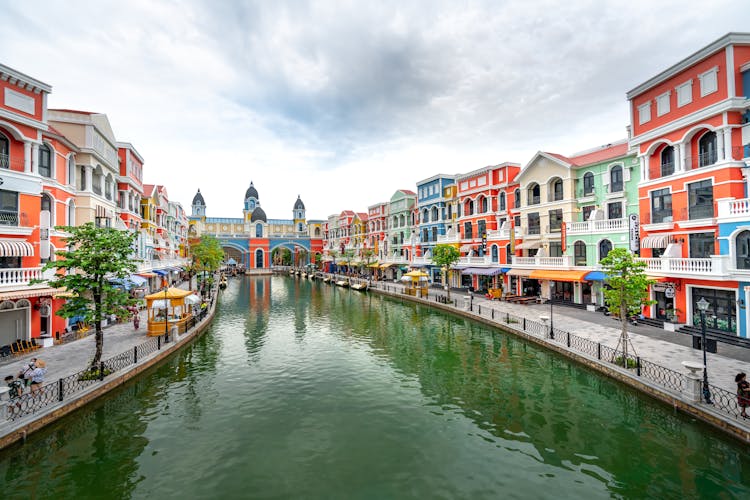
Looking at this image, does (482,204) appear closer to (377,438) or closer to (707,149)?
(707,149)

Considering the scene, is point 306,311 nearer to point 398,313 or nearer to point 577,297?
point 398,313

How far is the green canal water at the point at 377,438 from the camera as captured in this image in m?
9.65

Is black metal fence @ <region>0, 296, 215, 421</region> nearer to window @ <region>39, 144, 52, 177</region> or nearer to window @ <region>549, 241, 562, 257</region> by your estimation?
window @ <region>39, 144, 52, 177</region>

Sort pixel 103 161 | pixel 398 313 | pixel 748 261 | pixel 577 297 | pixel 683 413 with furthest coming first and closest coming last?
1. pixel 398 313
2. pixel 577 297
3. pixel 103 161
4. pixel 748 261
5. pixel 683 413

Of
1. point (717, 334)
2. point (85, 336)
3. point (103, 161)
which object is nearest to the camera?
point (717, 334)

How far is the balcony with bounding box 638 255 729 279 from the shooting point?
64.5ft

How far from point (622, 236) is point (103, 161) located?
40.0 m

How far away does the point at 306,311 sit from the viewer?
1475 inches

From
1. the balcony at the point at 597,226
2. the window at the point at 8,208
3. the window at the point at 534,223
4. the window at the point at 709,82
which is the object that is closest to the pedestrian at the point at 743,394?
the window at the point at 709,82

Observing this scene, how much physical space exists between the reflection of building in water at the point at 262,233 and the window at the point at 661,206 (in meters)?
84.7

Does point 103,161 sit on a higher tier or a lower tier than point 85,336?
higher

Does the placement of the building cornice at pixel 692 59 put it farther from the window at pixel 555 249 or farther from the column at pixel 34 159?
the column at pixel 34 159

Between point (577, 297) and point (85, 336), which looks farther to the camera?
point (577, 297)

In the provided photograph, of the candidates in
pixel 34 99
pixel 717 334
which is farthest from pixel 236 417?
pixel 717 334
